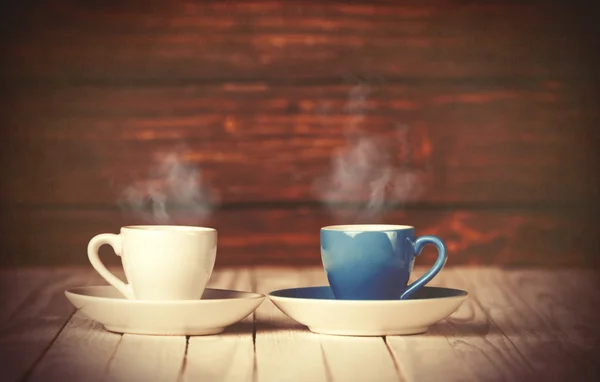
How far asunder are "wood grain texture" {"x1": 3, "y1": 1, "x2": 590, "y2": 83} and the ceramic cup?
2.93 feet

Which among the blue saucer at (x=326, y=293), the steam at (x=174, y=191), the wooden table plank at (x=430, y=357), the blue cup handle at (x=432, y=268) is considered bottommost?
the wooden table plank at (x=430, y=357)

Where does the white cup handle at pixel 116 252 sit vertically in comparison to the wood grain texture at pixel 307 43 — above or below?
below

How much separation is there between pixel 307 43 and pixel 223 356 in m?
1.05

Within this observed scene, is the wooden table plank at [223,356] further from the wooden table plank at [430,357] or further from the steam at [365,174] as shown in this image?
the steam at [365,174]

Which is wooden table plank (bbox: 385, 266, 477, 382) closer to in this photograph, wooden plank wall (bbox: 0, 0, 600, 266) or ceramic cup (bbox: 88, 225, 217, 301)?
ceramic cup (bbox: 88, 225, 217, 301)

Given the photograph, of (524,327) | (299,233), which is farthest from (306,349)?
(299,233)

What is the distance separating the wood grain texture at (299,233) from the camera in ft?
5.99

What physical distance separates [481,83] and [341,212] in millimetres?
356

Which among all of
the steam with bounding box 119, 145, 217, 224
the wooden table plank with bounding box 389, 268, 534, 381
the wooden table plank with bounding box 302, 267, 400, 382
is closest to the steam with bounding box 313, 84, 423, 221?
the steam with bounding box 119, 145, 217, 224

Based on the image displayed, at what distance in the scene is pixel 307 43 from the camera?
5.95ft

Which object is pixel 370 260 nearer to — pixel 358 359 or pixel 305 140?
pixel 358 359

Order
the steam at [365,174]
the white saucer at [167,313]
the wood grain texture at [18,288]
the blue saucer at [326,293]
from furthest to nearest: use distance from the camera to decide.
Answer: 1. the steam at [365,174]
2. the wood grain texture at [18,288]
3. the blue saucer at [326,293]
4. the white saucer at [167,313]

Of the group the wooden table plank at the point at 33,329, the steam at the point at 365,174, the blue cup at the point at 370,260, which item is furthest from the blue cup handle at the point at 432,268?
the steam at the point at 365,174

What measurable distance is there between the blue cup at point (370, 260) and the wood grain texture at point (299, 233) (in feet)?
2.76
